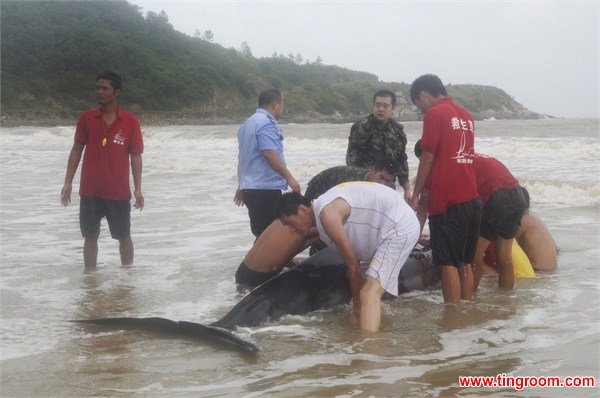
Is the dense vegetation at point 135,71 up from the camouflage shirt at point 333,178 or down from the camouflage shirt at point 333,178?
up

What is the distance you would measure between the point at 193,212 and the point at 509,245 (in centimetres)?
577

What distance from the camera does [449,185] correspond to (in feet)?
18.1

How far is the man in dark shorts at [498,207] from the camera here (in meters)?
5.94

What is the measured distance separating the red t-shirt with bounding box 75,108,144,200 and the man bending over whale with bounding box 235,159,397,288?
4.12 feet

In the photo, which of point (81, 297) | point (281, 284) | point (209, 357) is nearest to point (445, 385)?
point (209, 357)

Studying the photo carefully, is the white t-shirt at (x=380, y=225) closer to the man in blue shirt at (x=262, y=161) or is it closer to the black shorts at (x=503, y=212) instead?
the black shorts at (x=503, y=212)

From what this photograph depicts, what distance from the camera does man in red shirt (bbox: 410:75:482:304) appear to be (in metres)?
5.52

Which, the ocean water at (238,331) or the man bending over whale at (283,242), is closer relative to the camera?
the ocean water at (238,331)

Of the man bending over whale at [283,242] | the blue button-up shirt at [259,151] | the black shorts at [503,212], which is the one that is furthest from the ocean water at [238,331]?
the blue button-up shirt at [259,151]

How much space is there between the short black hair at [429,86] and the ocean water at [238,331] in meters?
1.65

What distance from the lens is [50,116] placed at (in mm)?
61531

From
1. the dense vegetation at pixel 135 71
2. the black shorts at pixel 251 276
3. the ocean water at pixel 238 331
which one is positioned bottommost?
the ocean water at pixel 238 331

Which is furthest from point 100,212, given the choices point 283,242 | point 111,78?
point 283,242

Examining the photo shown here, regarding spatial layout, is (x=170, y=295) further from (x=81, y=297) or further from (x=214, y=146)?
(x=214, y=146)
